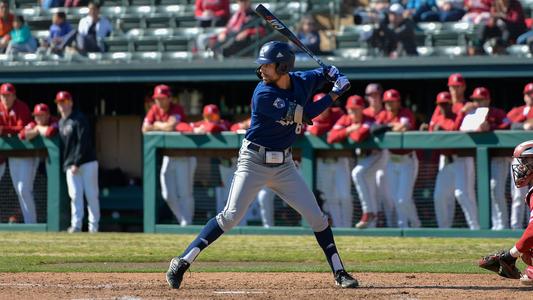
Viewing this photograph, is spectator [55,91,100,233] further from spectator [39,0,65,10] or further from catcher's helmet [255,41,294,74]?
catcher's helmet [255,41,294,74]

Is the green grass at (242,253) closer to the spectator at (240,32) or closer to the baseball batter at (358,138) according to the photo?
the baseball batter at (358,138)

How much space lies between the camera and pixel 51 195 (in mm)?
13688

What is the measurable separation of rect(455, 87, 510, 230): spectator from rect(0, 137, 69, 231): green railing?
4.97 m

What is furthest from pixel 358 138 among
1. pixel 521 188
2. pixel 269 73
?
pixel 269 73

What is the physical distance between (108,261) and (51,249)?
55.1 inches

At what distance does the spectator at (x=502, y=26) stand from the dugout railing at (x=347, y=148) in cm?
246

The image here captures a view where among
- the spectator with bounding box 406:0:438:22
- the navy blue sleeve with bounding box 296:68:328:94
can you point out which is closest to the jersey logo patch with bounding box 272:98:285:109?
the navy blue sleeve with bounding box 296:68:328:94

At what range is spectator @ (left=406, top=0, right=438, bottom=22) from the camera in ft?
49.8

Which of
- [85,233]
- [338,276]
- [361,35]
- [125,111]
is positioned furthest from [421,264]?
[125,111]

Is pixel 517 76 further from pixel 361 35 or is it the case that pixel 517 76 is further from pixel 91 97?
pixel 91 97

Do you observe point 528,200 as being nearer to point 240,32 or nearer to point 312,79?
point 312,79

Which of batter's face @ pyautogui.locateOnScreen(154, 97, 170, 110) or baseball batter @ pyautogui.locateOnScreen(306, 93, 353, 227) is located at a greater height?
batter's face @ pyautogui.locateOnScreen(154, 97, 170, 110)

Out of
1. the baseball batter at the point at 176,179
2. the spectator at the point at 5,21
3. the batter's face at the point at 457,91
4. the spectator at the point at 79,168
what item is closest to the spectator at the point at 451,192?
the batter's face at the point at 457,91

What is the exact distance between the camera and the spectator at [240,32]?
1508cm
